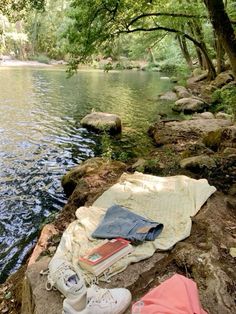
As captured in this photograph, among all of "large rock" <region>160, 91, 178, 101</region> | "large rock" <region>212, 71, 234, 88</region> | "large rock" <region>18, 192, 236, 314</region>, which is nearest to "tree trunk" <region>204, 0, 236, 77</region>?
"large rock" <region>18, 192, 236, 314</region>

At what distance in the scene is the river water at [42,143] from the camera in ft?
18.2

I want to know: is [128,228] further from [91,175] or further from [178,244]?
[91,175]

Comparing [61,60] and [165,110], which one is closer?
[165,110]

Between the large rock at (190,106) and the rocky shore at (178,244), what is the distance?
6.72 metres

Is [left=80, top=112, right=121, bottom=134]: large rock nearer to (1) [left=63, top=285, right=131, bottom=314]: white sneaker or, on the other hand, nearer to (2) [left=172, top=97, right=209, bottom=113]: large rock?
(2) [left=172, top=97, right=209, bottom=113]: large rock

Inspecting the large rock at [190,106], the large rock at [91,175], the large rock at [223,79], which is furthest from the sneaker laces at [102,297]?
the large rock at [223,79]

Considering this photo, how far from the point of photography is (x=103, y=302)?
100 inches

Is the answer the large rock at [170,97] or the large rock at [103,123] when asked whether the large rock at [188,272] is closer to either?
the large rock at [103,123]

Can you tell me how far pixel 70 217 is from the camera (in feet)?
17.1

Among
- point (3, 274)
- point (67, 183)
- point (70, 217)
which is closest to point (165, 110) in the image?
point (67, 183)

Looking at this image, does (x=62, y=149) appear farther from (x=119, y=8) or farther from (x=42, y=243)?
(x=42, y=243)

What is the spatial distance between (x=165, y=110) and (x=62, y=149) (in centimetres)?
744

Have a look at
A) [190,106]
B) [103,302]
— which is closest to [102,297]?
[103,302]

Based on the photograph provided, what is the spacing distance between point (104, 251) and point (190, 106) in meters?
12.3
